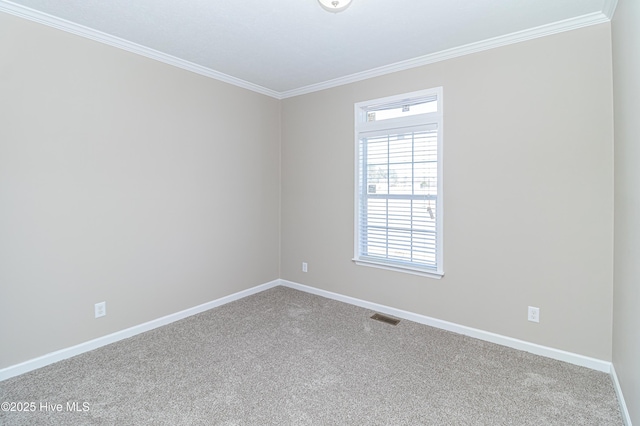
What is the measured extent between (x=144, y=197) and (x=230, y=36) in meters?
1.61

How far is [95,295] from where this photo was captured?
8.75 ft

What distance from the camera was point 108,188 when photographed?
2725 millimetres

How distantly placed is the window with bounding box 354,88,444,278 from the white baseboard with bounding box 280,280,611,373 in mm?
446

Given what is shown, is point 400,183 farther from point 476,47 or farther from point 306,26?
point 306,26

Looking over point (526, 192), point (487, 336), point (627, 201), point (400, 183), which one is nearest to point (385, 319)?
point (487, 336)

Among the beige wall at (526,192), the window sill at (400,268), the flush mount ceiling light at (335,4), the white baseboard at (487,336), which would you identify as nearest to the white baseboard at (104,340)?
the white baseboard at (487,336)

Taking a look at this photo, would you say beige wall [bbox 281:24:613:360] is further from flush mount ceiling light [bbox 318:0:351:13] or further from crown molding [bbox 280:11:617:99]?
flush mount ceiling light [bbox 318:0:351:13]

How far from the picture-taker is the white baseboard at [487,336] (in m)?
2.39

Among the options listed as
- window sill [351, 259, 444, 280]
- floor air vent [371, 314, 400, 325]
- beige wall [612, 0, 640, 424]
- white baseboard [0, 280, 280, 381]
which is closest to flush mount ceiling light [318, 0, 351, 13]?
beige wall [612, 0, 640, 424]

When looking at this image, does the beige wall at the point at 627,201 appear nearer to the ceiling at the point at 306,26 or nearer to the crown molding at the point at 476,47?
the crown molding at the point at 476,47

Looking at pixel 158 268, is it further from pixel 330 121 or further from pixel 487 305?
pixel 487 305

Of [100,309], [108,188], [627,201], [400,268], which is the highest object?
[108,188]

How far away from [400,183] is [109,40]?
2886 mm

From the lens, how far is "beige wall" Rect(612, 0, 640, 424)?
5.43 ft
